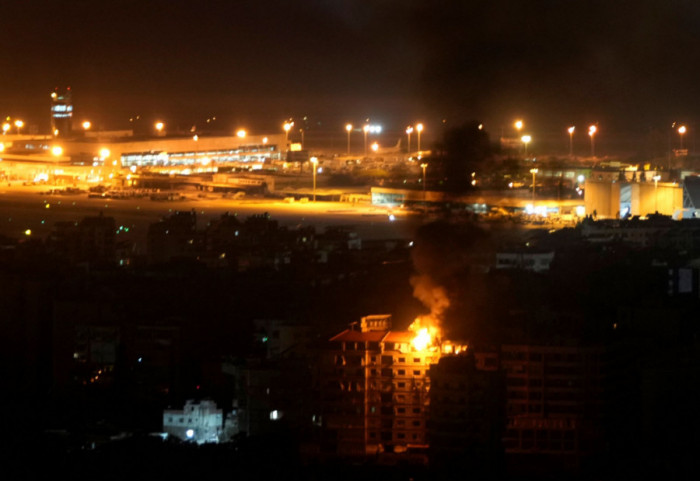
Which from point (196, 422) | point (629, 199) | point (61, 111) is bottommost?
point (196, 422)

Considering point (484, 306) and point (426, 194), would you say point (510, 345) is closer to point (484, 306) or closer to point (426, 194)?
point (484, 306)

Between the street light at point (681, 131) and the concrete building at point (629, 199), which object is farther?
the street light at point (681, 131)

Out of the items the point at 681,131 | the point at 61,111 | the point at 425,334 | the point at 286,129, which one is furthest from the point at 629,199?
the point at 61,111

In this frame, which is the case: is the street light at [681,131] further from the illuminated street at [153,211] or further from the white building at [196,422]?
the white building at [196,422]

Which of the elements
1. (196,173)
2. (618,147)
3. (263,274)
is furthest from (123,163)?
(263,274)

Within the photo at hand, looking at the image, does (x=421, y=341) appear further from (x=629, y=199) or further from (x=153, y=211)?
(x=153, y=211)

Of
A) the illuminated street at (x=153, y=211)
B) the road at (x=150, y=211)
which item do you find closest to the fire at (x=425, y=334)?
the road at (x=150, y=211)
